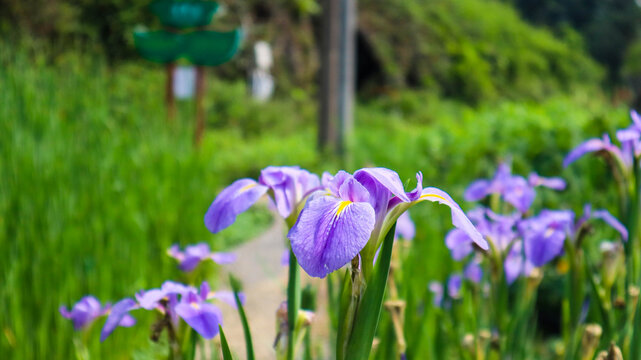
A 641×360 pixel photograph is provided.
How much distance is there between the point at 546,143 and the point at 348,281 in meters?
3.61

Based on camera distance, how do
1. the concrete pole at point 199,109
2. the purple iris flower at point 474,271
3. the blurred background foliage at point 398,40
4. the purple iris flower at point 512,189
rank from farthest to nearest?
the blurred background foliage at point 398,40, the concrete pole at point 199,109, the purple iris flower at point 474,271, the purple iris flower at point 512,189

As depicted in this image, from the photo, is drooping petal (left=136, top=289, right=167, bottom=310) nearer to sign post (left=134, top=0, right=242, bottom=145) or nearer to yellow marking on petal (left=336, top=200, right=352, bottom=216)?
yellow marking on petal (left=336, top=200, right=352, bottom=216)

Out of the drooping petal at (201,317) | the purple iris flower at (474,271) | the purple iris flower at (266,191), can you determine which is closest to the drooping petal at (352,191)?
the purple iris flower at (266,191)

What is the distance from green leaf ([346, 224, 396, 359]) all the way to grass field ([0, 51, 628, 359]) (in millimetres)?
627

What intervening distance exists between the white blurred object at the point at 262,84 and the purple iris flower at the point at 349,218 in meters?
11.6

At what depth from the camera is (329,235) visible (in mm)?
591

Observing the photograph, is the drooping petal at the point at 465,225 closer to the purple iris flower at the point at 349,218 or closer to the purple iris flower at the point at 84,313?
the purple iris flower at the point at 349,218

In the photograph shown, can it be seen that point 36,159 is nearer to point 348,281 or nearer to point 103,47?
point 348,281

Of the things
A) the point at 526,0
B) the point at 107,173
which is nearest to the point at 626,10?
the point at 526,0

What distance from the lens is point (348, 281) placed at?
704 mm

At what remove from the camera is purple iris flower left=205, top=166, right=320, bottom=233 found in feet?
2.70

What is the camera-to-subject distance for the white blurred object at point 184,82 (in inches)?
185

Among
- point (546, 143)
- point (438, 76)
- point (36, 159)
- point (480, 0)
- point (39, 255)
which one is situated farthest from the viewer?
point (480, 0)

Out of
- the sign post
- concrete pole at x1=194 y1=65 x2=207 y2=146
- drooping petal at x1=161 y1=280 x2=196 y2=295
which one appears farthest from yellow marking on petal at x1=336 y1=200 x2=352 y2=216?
concrete pole at x1=194 y1=65 x2=207 y2=146
